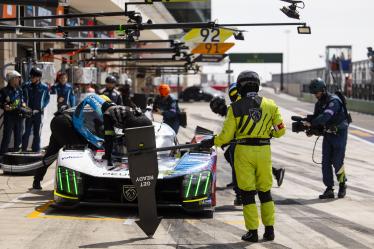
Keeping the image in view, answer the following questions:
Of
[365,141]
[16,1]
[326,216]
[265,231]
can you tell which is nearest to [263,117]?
[265,231]

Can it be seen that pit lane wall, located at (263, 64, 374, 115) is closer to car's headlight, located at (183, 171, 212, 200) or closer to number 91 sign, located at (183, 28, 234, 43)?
number 91 sign, located at (183, 28, 234, 43)

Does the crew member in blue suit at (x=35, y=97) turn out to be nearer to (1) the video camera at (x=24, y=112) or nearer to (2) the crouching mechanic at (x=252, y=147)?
(1) the video camera at (x=24, y=112)

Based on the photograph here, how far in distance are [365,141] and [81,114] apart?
45.9 ft

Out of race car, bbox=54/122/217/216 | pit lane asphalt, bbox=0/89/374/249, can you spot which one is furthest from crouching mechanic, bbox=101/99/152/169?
pit lane asphalt, bbox=0/89/374/249

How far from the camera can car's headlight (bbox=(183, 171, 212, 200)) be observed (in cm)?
816

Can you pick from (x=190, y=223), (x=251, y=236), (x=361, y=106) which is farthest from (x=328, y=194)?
(x=361, y=106)

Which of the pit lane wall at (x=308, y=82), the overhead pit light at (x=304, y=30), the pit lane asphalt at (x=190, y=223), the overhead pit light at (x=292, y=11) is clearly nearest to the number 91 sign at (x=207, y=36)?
the overhead pit light at (x=304, y=30)

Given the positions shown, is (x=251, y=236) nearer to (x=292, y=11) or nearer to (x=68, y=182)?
(x=68, y=182)

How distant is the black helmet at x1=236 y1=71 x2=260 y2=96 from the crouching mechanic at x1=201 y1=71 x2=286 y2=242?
0.03m

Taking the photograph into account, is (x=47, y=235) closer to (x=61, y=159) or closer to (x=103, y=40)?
(x=61, y=159)

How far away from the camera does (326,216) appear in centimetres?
859

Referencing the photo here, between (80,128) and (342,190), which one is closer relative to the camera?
(80,128)

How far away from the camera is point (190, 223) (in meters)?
7.89

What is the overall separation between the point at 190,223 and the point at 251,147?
1.35 meters
